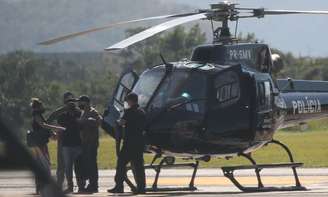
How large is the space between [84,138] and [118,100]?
851 millimetres

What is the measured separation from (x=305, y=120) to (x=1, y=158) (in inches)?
610

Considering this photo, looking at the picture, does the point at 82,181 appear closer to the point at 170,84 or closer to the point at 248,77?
the point at 170,84

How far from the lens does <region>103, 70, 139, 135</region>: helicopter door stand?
47.8 ft

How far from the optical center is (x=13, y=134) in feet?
7.20

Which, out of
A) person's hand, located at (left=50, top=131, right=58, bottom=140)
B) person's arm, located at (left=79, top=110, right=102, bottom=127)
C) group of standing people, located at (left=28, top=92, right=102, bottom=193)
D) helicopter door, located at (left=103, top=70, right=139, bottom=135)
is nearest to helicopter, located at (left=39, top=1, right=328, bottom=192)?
helicopter door, located at (left=103, top=70, right=139, bottom=135)

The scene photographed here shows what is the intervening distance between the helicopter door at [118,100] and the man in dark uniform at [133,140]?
3.11 feet

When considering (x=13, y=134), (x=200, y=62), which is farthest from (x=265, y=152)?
(x=13, y=134)

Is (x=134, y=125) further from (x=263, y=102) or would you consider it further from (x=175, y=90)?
(x=263, y=102)

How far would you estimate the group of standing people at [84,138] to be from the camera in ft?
43.7

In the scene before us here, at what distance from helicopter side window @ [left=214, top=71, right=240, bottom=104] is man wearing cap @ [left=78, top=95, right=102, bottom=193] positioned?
1.81m

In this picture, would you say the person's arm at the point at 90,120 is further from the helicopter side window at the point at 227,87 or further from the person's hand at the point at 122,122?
the helicopter side window at the point at 227,87

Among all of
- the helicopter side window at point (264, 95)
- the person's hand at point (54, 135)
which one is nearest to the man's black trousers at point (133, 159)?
the person's hand at point (54, 135)

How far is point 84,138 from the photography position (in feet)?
47.7

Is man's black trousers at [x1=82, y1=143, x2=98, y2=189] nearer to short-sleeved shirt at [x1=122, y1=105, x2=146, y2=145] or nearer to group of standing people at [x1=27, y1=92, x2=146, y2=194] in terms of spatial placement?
group of standing people at [x1=27, y1=92, x2=146, y2=194]
